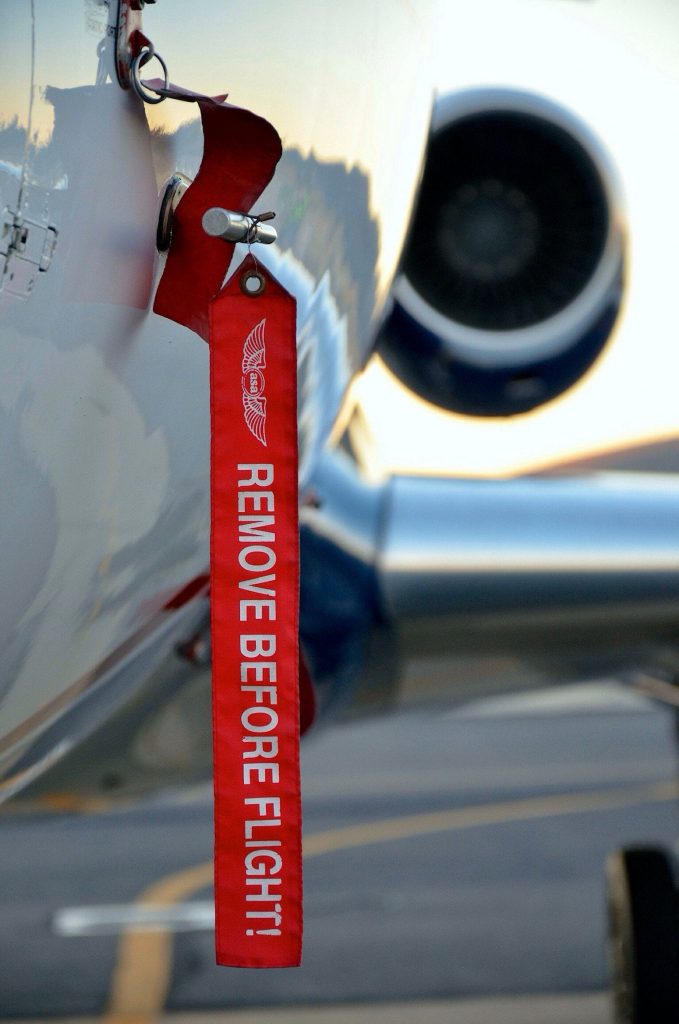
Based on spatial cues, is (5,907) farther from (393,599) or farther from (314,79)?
(314,79)

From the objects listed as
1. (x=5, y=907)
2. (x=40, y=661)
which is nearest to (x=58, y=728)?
(x=40, y=661)

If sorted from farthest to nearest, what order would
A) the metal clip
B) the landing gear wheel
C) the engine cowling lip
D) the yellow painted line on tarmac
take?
the yellow painted line on tarmac < the engine cowling lip < the landing gear wheel < the metal clip

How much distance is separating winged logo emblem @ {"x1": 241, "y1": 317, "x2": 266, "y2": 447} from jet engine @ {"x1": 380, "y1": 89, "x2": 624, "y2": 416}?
115 inches

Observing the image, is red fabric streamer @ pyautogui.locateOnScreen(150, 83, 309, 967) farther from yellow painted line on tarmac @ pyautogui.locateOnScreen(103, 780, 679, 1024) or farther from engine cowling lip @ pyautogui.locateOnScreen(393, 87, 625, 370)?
yellow painted line on tarmac @ pyautogui.locateOnScreen(103, 780, 679, 1024)

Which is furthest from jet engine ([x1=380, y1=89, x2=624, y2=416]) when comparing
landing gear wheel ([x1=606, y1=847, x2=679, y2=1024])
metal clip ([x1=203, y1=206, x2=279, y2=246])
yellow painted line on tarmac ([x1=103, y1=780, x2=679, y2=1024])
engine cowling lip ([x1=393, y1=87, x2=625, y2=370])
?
metal clip ([x1=203, y1=206, x2=279, y2=246])

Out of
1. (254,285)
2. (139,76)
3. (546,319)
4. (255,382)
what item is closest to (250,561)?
(255,382)

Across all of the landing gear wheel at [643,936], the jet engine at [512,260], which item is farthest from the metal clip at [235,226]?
the landing gear wheel at [643,936]

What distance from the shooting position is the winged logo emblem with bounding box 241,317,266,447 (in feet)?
5.99

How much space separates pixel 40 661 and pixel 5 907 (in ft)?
17.7

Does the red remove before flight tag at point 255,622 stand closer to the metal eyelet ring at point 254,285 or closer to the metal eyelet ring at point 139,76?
the metal eyelet ring at point 254,285

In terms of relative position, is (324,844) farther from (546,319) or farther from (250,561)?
(250,561)

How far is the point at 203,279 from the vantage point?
1892 millimetres

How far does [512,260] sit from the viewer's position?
15.6ft

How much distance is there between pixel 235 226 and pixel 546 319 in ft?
10.2
